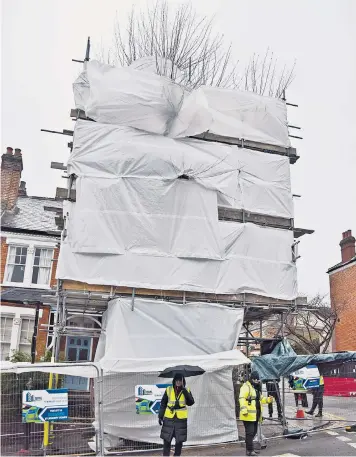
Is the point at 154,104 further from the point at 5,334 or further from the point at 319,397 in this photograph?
the point at 5,334

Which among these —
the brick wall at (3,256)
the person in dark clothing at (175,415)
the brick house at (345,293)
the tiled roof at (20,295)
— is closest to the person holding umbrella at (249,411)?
the person in dark clothing at (175,415)

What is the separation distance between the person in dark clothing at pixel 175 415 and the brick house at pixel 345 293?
22333 mm

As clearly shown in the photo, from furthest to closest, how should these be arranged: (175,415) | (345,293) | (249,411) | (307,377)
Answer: (345,293), (307,377), (249,411), (175,415)

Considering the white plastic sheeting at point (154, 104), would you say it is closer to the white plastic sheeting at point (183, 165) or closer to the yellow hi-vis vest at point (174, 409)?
the white plastic sheeting at point (183, 165)

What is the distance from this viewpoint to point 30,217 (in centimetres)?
2114

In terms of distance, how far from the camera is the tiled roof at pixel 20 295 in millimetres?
14480

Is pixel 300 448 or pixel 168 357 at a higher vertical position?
pixel 168 357

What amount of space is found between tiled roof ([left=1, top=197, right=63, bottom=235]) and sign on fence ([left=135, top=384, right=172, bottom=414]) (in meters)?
11.8

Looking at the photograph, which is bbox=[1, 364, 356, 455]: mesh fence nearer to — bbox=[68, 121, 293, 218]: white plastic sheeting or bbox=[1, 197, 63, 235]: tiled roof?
bbox=[68, 121, 293, 218]: white plastic sheeting

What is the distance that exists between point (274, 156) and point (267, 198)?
1482 millimetres

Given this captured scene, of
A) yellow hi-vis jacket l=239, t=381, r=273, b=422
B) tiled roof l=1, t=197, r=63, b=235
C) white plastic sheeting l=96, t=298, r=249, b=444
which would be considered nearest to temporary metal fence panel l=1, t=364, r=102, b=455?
white plastic sheeting l=96, t=298, r=249, b=444

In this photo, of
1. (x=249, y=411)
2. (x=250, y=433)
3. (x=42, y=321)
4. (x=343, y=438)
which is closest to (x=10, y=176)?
(x=42, y=321)

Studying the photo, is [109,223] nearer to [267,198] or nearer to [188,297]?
[188,297]

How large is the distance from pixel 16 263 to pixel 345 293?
813 inches
